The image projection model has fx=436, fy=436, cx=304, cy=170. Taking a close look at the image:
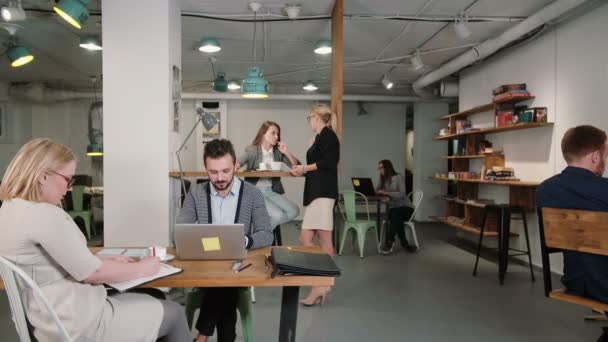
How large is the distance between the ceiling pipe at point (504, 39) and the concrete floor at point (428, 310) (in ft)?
8.72

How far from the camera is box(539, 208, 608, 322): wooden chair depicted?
1938 millimetres

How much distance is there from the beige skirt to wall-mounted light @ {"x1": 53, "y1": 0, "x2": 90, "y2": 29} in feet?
7.36

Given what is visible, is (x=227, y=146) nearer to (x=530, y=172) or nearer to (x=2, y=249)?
(x=2, y=249)

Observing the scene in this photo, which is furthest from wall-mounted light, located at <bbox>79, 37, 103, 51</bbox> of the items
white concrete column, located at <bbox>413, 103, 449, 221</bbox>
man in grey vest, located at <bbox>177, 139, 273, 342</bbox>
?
white concrete column, located at <bbox>413, 103, 449, 221</bbox>

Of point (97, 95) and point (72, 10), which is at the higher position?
point (97, 95)

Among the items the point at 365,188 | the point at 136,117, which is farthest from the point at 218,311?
the point at 365,188

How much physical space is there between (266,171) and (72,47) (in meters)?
4.23

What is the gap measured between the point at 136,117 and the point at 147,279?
2.38 m

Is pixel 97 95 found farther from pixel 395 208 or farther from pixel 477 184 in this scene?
pixel 477 184

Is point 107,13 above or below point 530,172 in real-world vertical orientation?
above

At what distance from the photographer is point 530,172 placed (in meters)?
5.27

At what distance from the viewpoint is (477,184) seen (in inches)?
264

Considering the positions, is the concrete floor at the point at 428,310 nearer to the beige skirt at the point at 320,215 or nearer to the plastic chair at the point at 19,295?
the beige skirt at the point at 320,215

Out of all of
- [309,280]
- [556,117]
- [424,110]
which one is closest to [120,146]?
[309,280]
